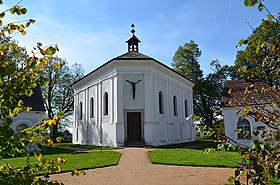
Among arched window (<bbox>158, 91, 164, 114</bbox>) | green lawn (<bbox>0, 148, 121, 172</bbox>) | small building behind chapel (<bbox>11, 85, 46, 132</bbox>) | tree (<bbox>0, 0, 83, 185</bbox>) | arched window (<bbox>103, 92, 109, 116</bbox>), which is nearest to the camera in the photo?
tree (<bbox>0, 0, 83, 185</bbox>)

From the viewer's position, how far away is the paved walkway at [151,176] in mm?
8783

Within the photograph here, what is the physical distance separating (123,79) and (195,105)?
25.3 m

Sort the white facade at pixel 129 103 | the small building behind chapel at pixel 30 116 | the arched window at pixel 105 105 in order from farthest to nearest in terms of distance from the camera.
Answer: the arched window at pixel 105 105 < the white facade at pixel 129 103 < the small building behind chapel at pixel 30 116

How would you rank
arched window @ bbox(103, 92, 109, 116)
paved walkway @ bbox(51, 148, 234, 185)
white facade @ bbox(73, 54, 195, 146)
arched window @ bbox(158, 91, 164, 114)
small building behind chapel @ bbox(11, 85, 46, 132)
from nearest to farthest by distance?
paved walkway @ bbox(51, 148, 234, 185), small building behind chapel @ bbox(11, 85, 46, 132), white facade @ bbox(73, 54, 195, 146), arched window @ bbox(103, 92, 109, 116), arched window @ bbox(158, 91, 164, 114)

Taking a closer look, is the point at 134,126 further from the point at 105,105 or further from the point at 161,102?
the point at 161,102

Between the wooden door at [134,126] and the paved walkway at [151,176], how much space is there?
46.6ft

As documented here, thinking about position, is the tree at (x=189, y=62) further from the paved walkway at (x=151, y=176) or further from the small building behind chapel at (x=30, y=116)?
the paved walkway at (x=151, y=176)

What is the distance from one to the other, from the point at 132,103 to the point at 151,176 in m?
16.5

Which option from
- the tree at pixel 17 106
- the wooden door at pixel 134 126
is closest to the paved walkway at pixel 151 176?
the tree at pixel 17 106

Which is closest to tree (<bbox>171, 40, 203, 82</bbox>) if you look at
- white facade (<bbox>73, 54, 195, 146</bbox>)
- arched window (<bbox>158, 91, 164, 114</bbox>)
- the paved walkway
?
white facade (<bbox>73, 54, 195, 146</bbox>)

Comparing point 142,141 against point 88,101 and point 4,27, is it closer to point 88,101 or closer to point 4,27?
point 88,101

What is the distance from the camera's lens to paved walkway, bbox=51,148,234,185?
878 cm

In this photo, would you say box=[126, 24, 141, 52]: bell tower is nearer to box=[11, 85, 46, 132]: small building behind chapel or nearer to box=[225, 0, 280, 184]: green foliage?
box=[11, 85, 46, 132]: small building behind chapel

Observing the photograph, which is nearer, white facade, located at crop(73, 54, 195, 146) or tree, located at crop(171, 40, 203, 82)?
white facade, located at crop(73, 54, 195, 146)
